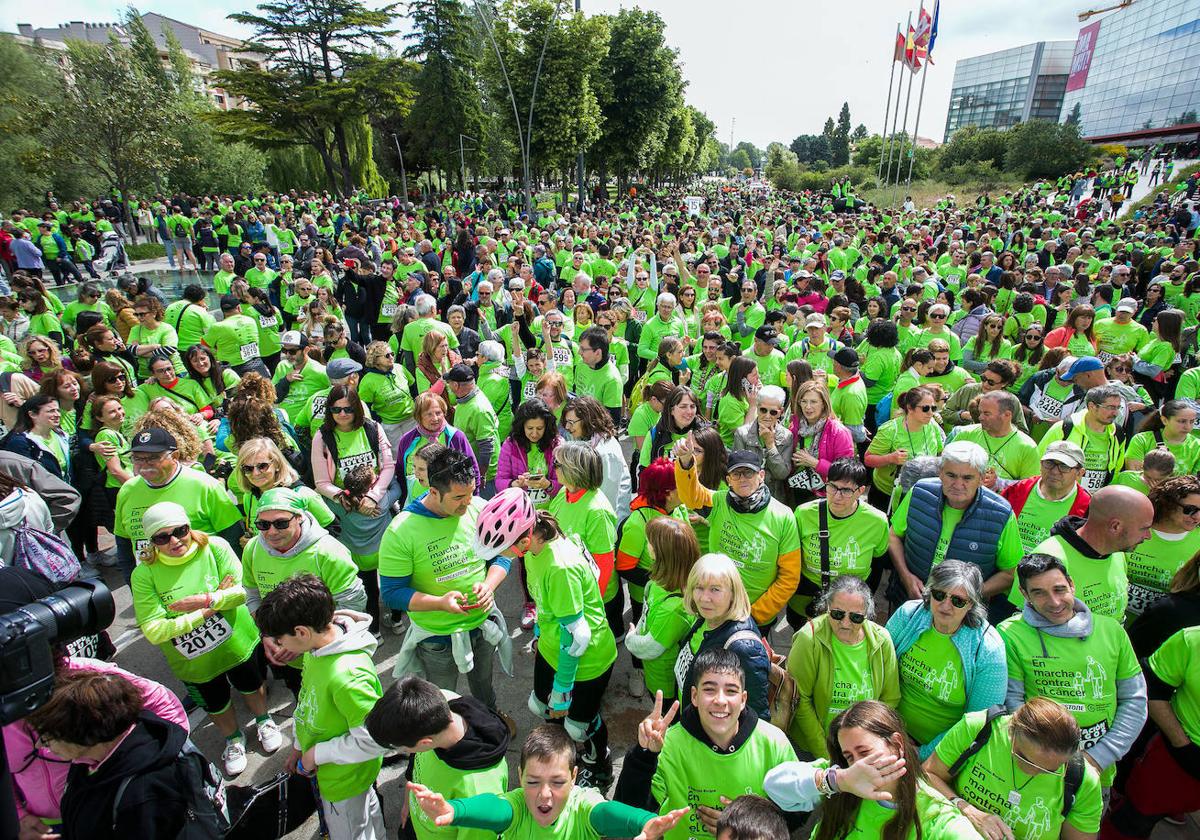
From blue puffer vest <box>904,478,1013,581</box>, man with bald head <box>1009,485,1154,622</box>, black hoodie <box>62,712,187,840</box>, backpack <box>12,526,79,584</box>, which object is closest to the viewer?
black hoodie <box>62,712,187,840</box>

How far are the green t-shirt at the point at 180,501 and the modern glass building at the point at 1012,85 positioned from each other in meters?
131

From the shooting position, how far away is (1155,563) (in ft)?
11.3

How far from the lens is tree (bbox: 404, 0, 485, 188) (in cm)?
3862

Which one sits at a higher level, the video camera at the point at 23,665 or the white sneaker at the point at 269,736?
the video camera at the point at 23,665

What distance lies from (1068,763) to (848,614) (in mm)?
886

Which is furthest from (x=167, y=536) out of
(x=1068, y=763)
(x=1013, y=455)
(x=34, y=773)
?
(x=1013, y=455)

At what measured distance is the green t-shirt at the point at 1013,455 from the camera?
14.2ft

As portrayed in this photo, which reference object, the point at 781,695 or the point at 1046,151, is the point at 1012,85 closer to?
the point at 1046,151

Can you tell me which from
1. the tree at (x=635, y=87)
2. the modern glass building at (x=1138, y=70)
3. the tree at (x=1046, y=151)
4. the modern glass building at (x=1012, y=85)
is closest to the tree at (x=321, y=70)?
the tree at (x=635, y=87)

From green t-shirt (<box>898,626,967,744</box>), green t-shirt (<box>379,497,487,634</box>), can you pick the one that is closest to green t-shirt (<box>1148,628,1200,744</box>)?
green t-shirt (<box>898,626,967,744</box>)

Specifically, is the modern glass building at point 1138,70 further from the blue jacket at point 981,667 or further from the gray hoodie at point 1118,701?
the blue jacket at point 981,667

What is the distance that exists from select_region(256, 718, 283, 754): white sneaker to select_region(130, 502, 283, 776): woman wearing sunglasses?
0.12 meters

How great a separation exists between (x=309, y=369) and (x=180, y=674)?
3.18m

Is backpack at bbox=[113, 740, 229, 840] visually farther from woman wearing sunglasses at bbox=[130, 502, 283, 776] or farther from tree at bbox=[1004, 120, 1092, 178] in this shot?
tree at bbox=[1004, 120, 1092, 178]
